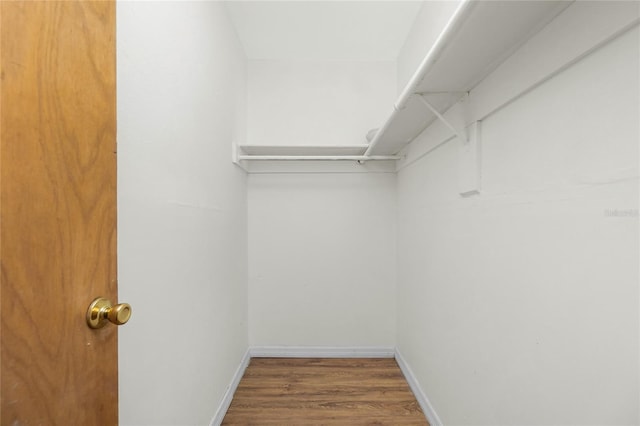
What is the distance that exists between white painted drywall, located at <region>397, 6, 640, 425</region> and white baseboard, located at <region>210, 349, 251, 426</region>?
1.27m

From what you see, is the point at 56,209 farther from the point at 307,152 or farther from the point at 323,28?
the point at 323,28

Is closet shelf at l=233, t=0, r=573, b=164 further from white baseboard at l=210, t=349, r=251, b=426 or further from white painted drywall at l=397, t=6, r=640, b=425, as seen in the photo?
white baseboard at l=210, t=349, r=251, b=426

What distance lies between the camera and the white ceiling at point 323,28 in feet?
6.14

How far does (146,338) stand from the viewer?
3.16ft

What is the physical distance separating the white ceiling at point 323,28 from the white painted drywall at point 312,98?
0.09m

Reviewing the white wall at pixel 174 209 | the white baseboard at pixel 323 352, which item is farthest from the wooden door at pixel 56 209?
the white baseboard at pixel 323 352

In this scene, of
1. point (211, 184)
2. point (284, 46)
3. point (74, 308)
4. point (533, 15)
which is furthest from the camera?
point (284, 46)

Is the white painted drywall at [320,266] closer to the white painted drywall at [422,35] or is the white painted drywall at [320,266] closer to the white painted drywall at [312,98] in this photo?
the white painted drywall at [312,98]

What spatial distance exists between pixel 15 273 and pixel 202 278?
1031mm

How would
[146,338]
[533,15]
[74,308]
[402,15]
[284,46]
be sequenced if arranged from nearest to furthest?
[74,308] → [533,15] → [146,338] → [402,15] → [284,46]

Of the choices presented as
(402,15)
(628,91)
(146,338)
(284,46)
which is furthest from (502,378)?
(284,46)

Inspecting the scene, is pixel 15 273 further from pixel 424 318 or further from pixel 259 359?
pixel 259 359

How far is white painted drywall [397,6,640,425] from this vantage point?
64cm

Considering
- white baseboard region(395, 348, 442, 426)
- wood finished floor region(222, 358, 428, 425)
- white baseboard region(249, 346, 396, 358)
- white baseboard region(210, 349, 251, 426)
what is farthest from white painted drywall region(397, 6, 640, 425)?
white baseboard region(210, 349, 251, 426)
